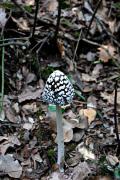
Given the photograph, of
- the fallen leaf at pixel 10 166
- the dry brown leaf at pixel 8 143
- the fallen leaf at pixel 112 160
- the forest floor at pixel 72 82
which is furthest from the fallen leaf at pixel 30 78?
the fallen leaf at pixel 112 160

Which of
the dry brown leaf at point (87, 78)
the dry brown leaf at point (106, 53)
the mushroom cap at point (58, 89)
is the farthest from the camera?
the dry brown leaf at point (106, 53)

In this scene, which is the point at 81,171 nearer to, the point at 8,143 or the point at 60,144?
the point at 60,144

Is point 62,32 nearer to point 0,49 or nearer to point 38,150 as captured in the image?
point 0,49

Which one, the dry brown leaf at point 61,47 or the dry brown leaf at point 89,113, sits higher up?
the dry brown leaf at point 61,47

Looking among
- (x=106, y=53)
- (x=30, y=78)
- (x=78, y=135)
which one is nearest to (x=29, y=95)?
(x=30, y=78)

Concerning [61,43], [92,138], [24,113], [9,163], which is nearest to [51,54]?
[61,43]

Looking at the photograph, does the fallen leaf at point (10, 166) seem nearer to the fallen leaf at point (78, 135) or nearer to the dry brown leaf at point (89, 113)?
the fallen leaf at point (78, 135)

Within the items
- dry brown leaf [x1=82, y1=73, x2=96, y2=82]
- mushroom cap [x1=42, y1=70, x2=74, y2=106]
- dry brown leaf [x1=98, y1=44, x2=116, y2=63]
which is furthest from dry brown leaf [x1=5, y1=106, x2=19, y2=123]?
dry brown leaf [x1=98, y1=44, x2=116, y2=63]

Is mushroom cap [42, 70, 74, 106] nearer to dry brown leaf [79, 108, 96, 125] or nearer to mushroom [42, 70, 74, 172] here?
mushroom [42, 70, 74, 172]
